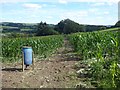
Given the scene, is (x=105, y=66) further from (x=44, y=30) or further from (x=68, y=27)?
(x=68, y=27)

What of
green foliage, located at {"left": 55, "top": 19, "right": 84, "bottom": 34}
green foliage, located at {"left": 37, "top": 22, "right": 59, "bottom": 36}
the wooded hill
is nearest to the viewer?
the wooded hill

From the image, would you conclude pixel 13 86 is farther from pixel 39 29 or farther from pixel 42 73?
pixel 39 29

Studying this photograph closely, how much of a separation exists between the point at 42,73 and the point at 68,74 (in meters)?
1.27

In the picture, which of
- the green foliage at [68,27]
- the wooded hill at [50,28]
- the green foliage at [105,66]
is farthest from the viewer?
the green foliage at [68,27]

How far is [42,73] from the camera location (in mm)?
10961

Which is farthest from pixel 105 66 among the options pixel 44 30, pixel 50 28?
pixel 50 28

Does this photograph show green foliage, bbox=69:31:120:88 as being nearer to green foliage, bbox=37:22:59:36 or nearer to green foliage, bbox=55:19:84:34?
green foliage, bbox=37:22:59:36

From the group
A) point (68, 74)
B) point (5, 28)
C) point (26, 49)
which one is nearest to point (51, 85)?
point (68, 74)

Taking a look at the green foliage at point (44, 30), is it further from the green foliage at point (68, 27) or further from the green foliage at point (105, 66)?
the green foliage at point (105, 66)

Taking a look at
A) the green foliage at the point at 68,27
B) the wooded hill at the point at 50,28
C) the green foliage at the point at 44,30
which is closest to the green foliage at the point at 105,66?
the wooded hill at the point at 50,28

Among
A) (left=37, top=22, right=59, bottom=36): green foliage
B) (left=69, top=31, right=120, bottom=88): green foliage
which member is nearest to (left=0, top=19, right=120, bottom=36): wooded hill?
(left=37, top=22, right=59, bottom=36): green foliage

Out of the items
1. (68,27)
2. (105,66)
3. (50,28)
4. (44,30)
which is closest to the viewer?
(105,66)

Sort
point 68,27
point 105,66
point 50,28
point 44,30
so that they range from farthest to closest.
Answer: point 68,27
point 50,28
point 44,30
point 105,66

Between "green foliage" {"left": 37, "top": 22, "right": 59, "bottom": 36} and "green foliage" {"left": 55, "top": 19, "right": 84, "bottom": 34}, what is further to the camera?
"green foliage" {"left": 55, "top": 19, "right": 84, "bottom": 34}
